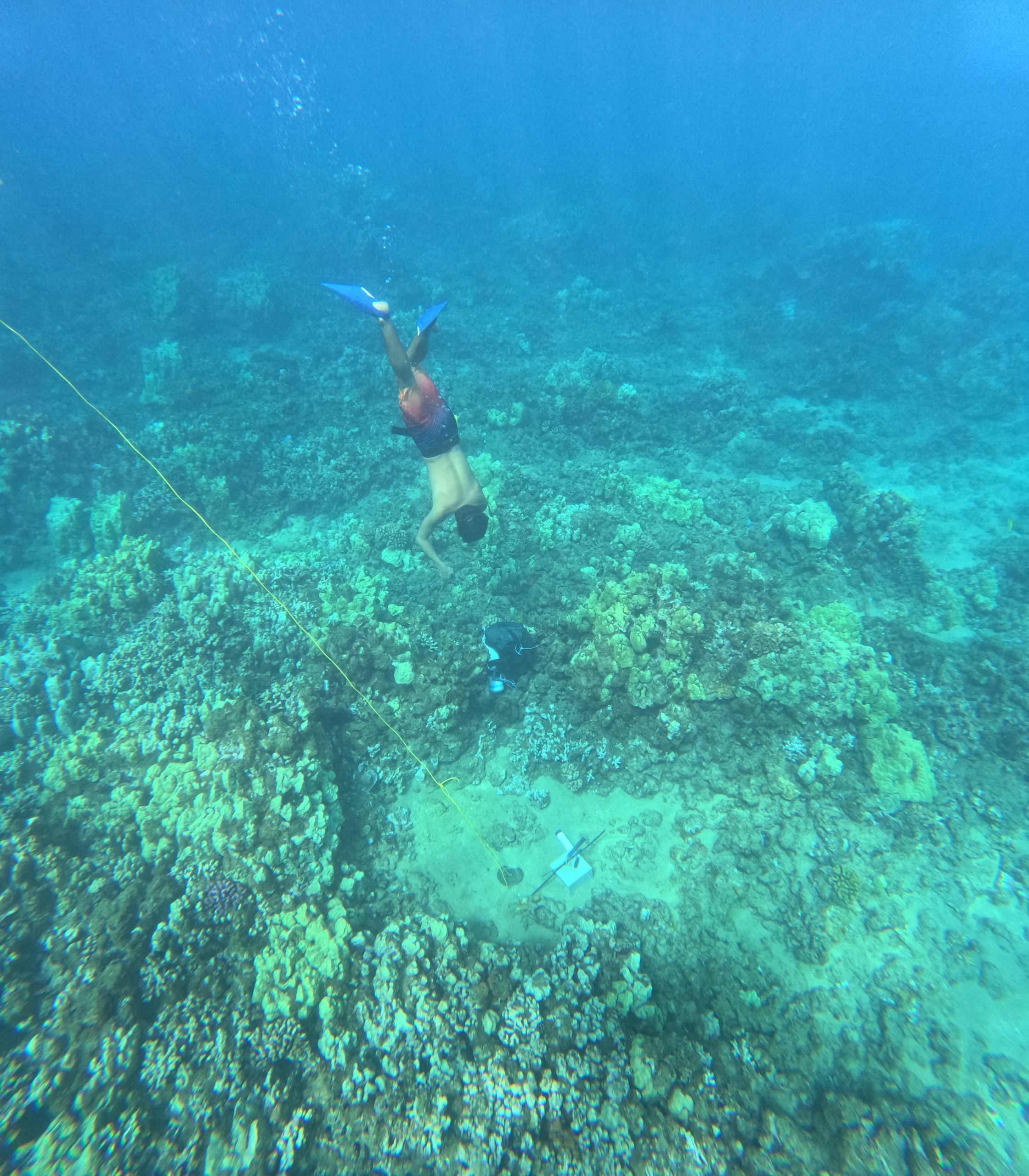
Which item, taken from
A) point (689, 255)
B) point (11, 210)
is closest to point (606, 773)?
point (689, 255)

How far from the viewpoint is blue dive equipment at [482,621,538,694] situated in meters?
6.27

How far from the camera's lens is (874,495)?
29.5 feet

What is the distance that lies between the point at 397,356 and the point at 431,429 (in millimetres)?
886

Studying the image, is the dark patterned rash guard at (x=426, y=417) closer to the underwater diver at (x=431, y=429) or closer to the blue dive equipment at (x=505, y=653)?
the underwater diver at (x=431, y=429)

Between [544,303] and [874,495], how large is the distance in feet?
48.8

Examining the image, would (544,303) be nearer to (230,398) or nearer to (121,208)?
(230,398)

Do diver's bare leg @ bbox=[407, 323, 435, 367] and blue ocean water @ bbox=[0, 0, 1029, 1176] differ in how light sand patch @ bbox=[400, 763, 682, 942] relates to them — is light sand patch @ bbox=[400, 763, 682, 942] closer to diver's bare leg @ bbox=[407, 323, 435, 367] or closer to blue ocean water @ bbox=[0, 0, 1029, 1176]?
blue ocean water @ bbox=[0, 0, 1029, 1176]

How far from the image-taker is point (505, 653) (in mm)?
6270

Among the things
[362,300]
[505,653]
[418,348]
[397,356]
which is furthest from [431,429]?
[505,653]

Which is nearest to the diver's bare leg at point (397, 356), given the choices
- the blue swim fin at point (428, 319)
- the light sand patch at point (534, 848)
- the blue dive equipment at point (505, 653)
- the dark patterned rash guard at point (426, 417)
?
the dark patterned rash guard at point (426, 417)

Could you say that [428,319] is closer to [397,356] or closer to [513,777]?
[397,356]

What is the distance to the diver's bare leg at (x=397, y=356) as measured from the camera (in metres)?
Answer: 5.61

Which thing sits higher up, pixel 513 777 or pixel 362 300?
pixel 362 300

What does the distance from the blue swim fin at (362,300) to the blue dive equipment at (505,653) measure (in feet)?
13.6
